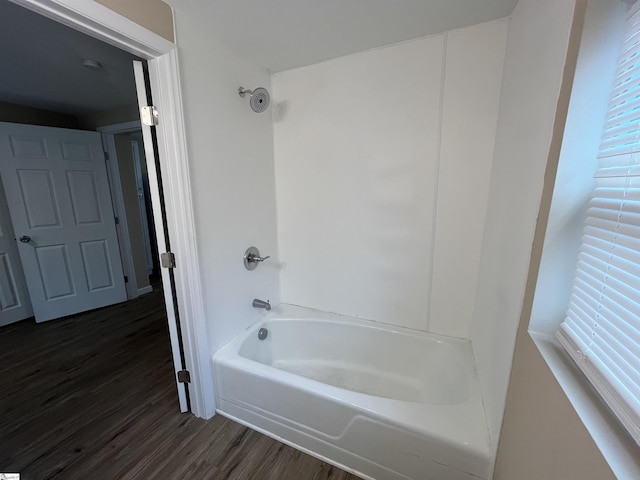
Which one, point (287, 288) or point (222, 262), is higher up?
point (222, 262)

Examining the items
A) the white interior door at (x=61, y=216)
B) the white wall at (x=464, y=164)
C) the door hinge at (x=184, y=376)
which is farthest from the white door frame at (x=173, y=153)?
the white interior door at (x=61, y=216)

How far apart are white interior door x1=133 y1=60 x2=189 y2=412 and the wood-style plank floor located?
0.92 feet

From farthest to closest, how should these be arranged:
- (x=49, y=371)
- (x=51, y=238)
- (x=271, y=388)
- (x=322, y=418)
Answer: (x=51, y=238) < (x=49, y=371) < (x=271, y=388) < (x=322, y=418)

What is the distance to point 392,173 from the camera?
1.75 metres

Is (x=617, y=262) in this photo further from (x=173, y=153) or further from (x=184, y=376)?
(x=184, y=376)

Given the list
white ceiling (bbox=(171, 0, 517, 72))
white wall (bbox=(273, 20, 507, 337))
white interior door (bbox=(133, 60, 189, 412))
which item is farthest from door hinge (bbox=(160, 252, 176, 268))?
white ceiling (bbox=(171, 0, 517, 72))

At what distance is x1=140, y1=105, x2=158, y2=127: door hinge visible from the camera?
1.32 meters

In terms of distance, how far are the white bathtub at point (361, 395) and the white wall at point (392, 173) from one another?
0.19m

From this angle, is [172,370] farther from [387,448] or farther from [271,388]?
[387,448]

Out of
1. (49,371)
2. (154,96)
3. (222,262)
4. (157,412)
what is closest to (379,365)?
(222,262)

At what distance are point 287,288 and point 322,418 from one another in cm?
111

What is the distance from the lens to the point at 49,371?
207cm

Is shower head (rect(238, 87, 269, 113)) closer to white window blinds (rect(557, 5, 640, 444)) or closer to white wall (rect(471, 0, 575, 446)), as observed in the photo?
white wall (rect(471, 0, 575, 446))

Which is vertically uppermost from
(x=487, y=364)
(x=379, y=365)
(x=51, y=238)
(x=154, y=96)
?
(x=154, y=96)
